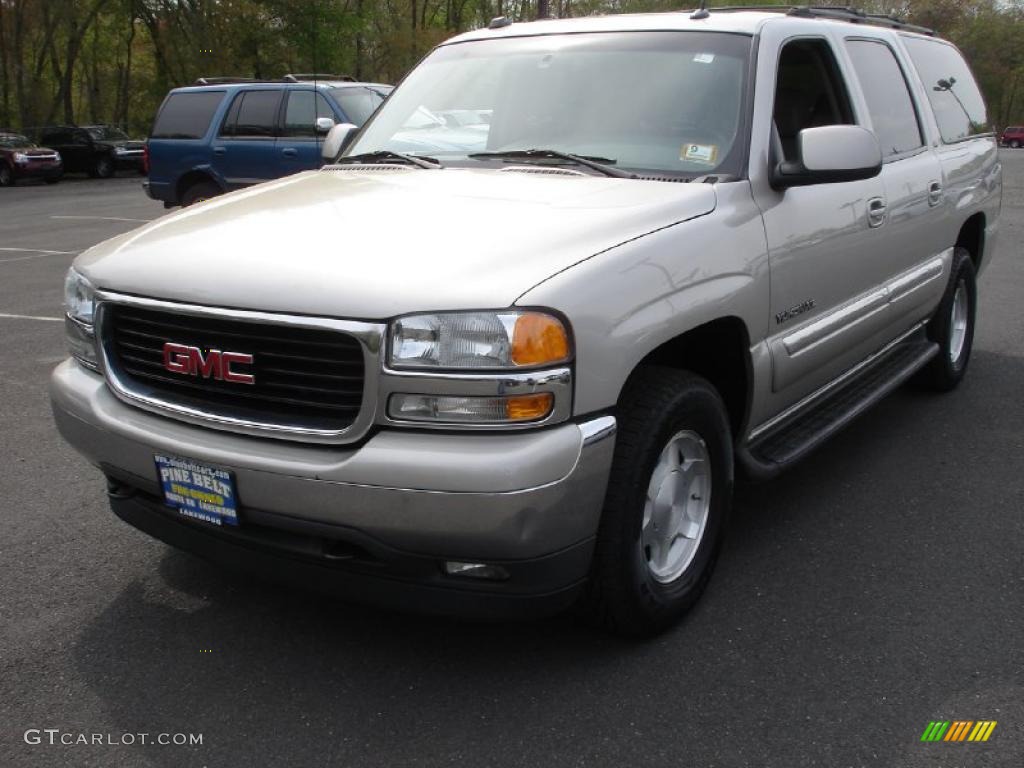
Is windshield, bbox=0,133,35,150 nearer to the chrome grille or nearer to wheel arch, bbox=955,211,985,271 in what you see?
wheel arch, bbox=955,211,985,271

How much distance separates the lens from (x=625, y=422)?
285 centimetres

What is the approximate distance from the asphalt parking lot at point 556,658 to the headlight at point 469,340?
0.98m

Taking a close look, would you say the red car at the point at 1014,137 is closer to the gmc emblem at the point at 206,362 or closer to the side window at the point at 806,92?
the side window at the point at 806,92

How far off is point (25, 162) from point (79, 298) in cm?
2769

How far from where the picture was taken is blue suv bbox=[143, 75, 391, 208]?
1229cm

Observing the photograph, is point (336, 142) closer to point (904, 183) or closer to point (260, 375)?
point (260, 375)

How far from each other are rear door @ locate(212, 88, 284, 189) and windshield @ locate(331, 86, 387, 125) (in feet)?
3.16

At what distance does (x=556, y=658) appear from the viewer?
3039 millimetres

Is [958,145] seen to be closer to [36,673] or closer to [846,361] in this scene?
[846,361]

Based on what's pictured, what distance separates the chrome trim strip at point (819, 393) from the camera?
12.0 ft

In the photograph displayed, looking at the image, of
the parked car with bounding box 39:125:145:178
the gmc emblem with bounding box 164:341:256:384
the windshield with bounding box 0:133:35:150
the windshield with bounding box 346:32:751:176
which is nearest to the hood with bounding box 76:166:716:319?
the gmc emblem with bounding box 164:341:256:384

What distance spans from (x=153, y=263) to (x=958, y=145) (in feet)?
14.3

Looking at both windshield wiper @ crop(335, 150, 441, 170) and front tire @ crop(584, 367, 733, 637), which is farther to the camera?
windshield wiper @ crop(335, 150, 441, 170)

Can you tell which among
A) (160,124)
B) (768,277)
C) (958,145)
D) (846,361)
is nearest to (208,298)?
(768,277)
